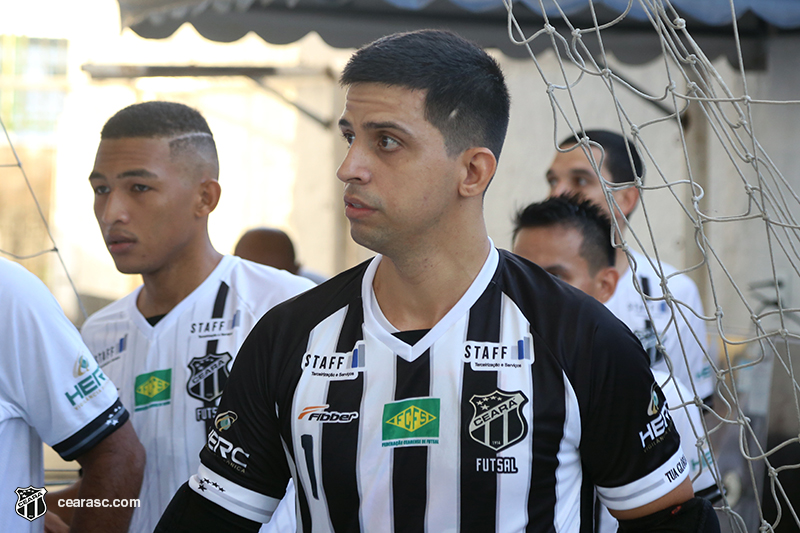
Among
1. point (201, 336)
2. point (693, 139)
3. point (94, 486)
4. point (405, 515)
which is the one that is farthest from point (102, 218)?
point (693, 139)

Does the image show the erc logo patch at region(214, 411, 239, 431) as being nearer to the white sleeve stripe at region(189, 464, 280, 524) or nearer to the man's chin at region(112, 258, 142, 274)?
the white sleeve stripe at region(189, 464, 280, 524)

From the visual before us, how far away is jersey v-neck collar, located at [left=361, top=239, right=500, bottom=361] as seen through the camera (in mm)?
1658

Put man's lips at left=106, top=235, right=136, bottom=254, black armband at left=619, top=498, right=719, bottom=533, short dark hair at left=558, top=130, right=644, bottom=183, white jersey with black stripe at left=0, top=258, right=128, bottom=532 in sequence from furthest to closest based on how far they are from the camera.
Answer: short dark hair at left=558, top=130, right=644, bottom=183
man's lips at left=106, top=235, right=136, bottom=254
white jersey with black stripe at left=0, top=258, right=128, bottom=532
black armband at left=619, top=498, right=719, bottom=533

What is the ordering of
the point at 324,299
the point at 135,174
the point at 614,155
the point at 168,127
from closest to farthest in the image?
the point at 324,299 < the point at 135,174 < the point at 168,127 < the point at 614,155

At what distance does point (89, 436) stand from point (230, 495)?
59 centimetres

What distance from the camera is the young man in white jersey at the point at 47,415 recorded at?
1935mm

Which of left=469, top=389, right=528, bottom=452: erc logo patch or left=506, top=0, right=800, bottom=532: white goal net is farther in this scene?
left=506, top=0, right=800, bottom=532: white goal net

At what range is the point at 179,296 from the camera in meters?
2.65

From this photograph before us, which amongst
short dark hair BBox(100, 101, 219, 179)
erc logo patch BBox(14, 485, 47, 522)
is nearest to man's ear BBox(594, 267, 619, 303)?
short dark hair BBox(100, 101, 219, 179)

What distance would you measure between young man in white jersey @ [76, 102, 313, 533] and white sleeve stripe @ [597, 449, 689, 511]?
1.30 m

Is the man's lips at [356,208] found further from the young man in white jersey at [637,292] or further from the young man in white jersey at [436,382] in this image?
the young man in white jersey at [637,292]

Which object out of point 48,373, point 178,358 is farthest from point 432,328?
point 178,358

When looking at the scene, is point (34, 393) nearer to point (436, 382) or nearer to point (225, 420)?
point (225, 420)

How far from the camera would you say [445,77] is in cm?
165
